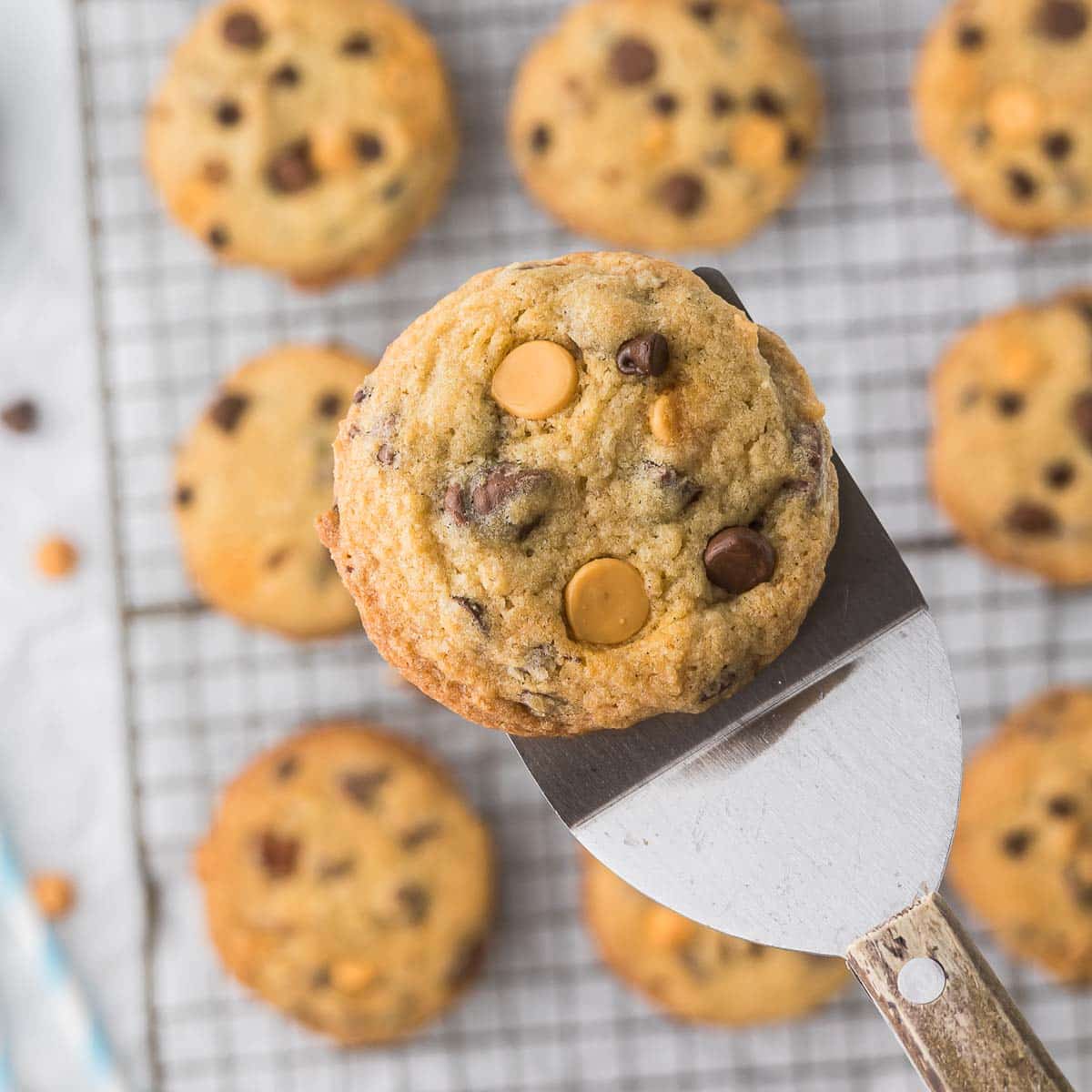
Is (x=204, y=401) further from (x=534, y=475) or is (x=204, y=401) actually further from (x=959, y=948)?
(x=959, y=948)

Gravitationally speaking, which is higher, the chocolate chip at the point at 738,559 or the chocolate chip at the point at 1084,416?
the chocolate chip at the point at 738,559

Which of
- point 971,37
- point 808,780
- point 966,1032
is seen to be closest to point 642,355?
point 808,780

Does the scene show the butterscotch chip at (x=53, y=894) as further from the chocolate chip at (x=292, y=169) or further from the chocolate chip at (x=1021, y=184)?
the chocolate chip at (x=1021, y=184)

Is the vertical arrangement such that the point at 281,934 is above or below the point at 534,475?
below

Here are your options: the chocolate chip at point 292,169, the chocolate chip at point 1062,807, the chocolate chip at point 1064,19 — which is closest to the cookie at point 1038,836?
the chocolate chip at point 1062,807

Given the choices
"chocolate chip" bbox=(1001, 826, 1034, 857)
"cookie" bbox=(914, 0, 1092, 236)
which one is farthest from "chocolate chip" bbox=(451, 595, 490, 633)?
"cookie" bbox=(914, 0, 1092, 236)

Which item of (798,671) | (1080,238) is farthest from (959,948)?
(1080,238)

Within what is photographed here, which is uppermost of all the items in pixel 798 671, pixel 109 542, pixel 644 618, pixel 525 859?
pixel 644 618
